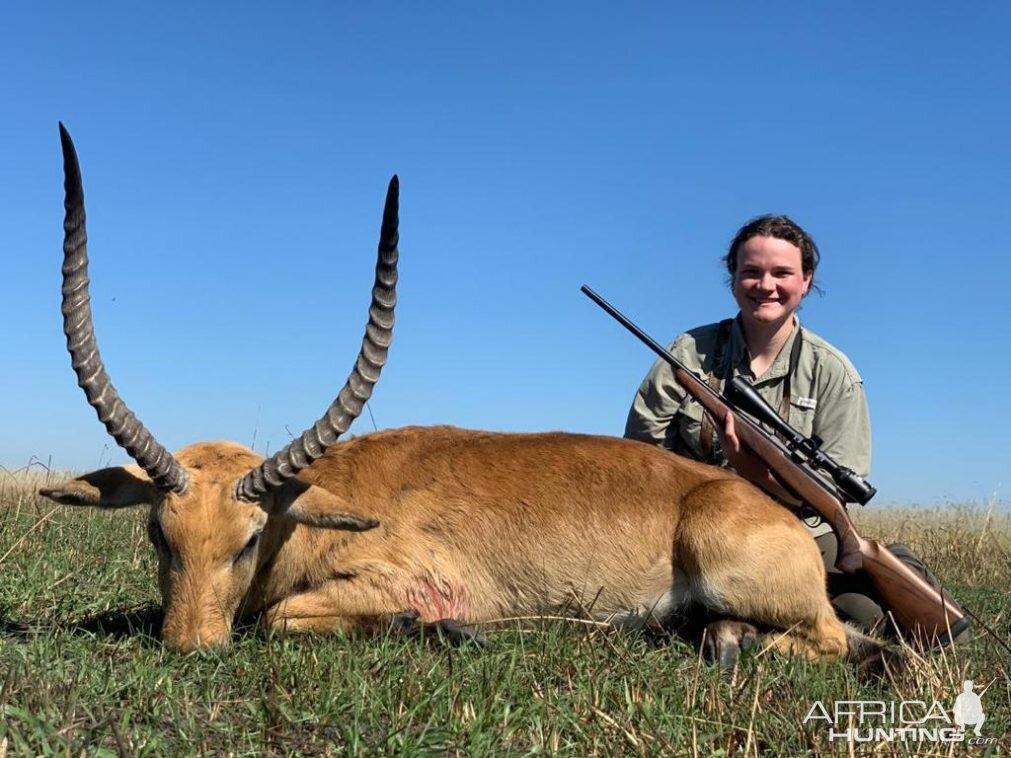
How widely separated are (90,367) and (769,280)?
4.61m

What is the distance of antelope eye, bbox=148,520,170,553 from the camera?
4.86m

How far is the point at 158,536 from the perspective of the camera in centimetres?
491

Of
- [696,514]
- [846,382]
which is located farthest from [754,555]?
[846,382]

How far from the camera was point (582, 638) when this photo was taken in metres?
5.03

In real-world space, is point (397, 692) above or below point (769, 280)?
below

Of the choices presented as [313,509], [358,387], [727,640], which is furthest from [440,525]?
[727,640]

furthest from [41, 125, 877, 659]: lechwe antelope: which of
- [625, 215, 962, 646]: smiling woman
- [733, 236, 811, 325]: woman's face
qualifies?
[733, 236, 811, 325]: woman's face

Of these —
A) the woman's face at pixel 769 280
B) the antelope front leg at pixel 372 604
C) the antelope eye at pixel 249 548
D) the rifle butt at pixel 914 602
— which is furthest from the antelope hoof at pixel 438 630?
the woman's face at pixel 769 280

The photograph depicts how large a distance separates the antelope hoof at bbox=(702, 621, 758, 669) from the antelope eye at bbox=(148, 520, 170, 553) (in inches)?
109

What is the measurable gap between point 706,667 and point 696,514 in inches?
38.0

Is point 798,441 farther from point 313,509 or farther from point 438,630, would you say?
point 313,509

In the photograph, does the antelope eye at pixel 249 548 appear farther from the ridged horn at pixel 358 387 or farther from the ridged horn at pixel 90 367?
the ridged horn at pixel 90 367

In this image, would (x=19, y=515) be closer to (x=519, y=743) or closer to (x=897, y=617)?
(x=519, y=743)

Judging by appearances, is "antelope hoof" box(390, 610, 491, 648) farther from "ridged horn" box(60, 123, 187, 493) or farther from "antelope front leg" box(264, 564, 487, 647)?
"ridged horn" box(60, 123, 187, 493)
